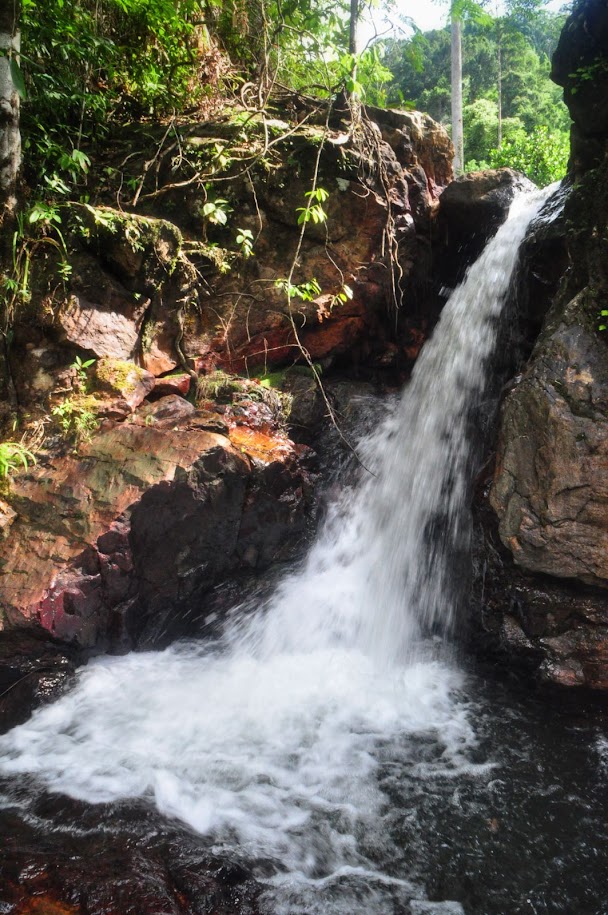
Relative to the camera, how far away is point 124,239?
4.95 meters

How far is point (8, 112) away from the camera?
4.33 metres

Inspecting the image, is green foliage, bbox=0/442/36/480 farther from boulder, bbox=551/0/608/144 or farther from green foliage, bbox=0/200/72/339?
boulder, bbox=551/0/608/144

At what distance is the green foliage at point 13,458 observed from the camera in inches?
169

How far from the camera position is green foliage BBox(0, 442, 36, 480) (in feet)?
14.1

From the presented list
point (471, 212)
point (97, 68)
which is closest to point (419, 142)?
point (471, 212)

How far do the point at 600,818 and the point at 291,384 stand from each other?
4.69 meters

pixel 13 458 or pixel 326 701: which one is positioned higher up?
pixel 13 458

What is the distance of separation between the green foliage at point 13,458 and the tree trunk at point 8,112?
1979 millimetres

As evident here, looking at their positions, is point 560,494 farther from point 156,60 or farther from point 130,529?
point 156,60

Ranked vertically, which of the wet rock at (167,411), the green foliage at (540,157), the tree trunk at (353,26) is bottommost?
the wet rock at (167,411)

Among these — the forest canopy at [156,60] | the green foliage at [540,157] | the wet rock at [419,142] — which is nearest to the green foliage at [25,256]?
the forest canopy at [156,60]

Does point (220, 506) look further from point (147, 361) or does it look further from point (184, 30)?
point (184, 30)

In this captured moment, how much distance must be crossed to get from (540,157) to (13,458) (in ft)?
43.6

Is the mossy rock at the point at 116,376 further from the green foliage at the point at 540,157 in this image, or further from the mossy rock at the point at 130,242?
the green foliage at the point at 540,157
